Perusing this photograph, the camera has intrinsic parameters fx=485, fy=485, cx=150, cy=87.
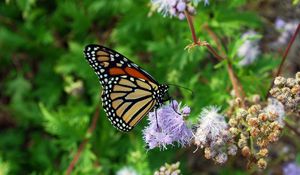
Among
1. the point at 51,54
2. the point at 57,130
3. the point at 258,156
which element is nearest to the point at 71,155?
the point at 57,130

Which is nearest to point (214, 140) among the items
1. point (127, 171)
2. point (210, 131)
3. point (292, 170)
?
point (210, 131)

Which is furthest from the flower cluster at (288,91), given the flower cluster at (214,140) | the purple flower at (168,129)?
the purple flower at (168,129)

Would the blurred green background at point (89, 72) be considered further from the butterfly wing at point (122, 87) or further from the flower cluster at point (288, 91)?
the flower cluster at point (288, 91)

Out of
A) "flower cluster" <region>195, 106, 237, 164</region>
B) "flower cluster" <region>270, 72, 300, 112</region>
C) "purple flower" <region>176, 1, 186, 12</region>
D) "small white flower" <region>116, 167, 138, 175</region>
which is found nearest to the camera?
"flower cluster" <region>195, 106, 237, 164</region>

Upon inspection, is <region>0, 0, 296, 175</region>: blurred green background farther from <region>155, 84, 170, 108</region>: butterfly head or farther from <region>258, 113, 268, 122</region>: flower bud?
<region>258, 113, 268, 122</region>: flower bud

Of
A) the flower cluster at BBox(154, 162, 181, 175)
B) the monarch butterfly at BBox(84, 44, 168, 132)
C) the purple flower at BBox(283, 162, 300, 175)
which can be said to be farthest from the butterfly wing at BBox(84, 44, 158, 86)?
the purple flower at BBox(283, 162, 300, 175)

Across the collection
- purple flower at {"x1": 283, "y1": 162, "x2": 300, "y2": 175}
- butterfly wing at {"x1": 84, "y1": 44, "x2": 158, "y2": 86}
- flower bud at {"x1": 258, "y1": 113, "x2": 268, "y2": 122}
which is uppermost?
purple flower at {"x1": 283, "y1": 162, "x2": 300, "y2": 175}
